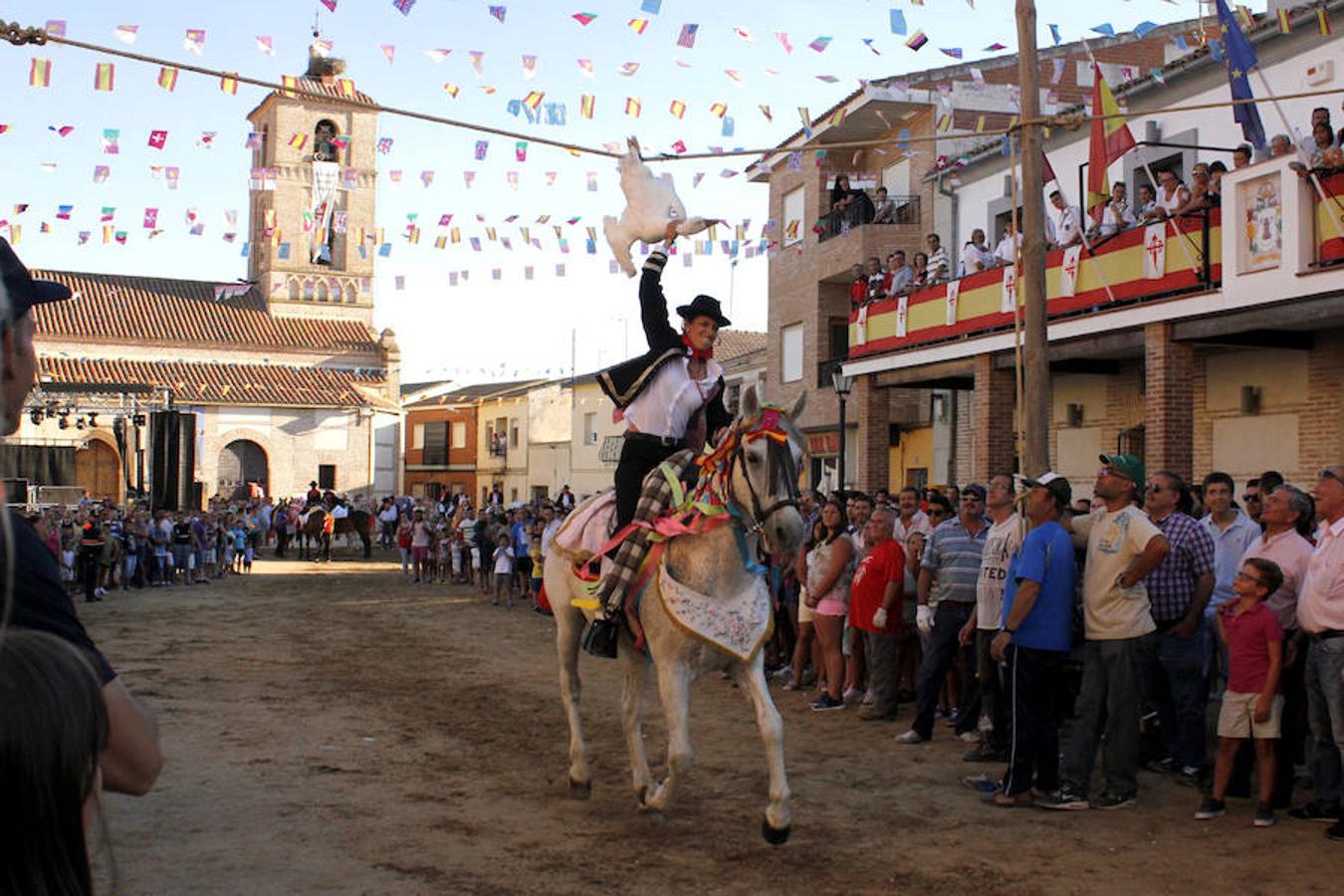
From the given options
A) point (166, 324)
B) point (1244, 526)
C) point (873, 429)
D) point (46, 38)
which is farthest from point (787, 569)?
point (166, 324)

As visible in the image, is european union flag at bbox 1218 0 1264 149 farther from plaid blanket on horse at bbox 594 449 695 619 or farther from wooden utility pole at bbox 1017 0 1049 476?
plaid blanket on horse at bbox 594 449 695 619

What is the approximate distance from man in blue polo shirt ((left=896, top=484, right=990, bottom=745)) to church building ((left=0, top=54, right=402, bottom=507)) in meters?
39.1

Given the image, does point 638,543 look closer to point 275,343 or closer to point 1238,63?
point 1238,63

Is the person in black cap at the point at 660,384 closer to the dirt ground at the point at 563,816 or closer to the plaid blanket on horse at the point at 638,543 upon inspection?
the plaid blanket on horse at the point at 638,543

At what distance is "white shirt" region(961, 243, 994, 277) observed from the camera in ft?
62.4

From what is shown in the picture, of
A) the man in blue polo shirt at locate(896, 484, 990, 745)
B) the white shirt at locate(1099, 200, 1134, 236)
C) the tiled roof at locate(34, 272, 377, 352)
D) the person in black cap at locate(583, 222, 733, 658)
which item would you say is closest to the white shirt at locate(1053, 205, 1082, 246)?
the white shirt at locate(1099, 200, 1134, 236)

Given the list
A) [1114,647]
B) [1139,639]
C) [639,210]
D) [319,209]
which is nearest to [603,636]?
[639,210]

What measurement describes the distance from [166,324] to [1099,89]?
160 feet

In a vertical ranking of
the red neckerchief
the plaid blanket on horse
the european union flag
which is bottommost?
the plaid blanket on horse

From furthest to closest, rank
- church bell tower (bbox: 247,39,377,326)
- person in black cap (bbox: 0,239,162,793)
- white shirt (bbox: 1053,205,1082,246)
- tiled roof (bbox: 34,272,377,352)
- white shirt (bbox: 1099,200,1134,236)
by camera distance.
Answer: church bell tower (bbox: 247,39,377,326) < tiled roof (bbox: 34,272,377,352) < white shirt (bbox: 1053,205,1082,246) < white shirt (bbox: 1099,200,1134,236) < person in black cap (bbox: 0,239,162,793)

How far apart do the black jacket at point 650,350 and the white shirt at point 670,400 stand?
0.15 ft

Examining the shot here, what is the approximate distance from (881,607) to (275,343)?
49.3 meters

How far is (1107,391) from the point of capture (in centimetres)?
1925

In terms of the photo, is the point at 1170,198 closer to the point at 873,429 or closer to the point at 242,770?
the point at 873,429
